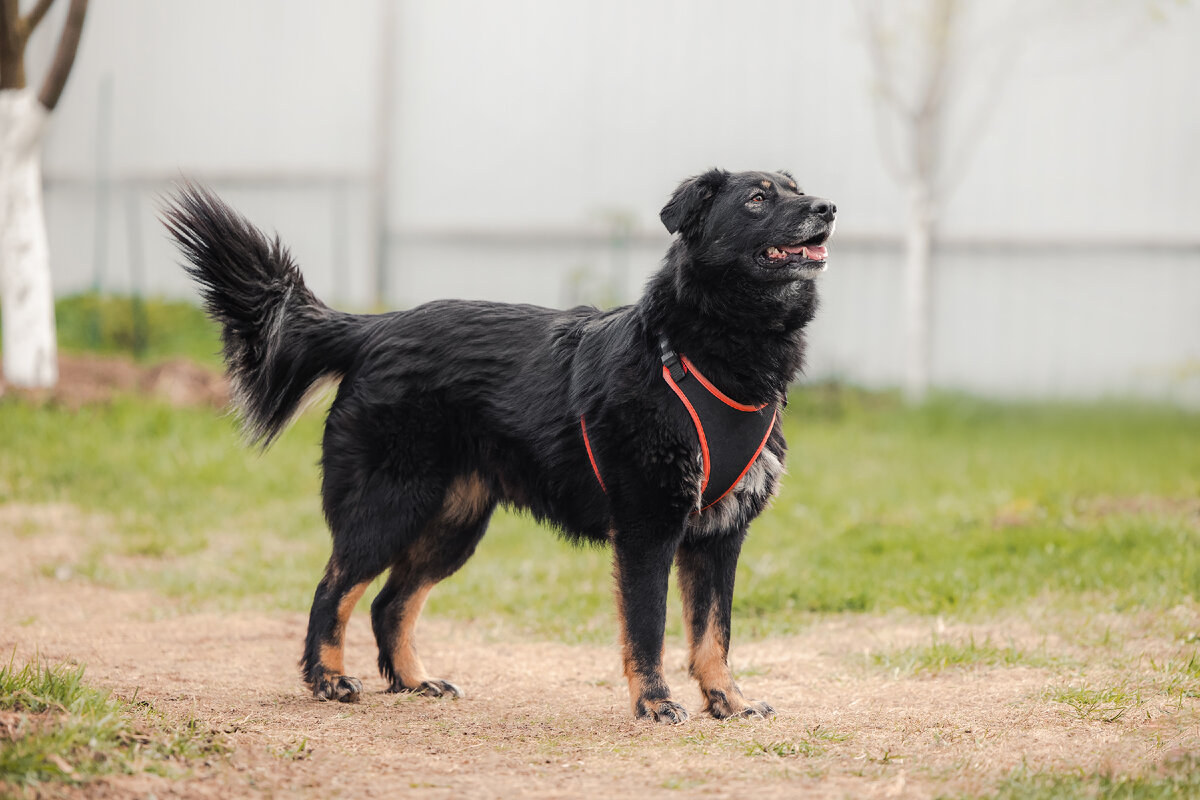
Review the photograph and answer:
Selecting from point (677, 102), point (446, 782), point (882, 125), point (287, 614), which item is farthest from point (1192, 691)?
point (677, 102)

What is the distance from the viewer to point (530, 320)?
4246 millimetres

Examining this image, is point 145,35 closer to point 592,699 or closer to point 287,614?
point 287,614

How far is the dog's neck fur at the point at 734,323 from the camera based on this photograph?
382 centimetres

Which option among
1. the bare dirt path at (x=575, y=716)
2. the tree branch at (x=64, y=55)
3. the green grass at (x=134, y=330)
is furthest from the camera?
the green grass at (x=134, y=330)

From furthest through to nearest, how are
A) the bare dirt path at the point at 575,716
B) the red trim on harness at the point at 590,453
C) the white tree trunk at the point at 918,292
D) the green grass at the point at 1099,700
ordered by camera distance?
1. the white tree trunk at the point at 918,292
2. the red trim on harness at the point at 590,453
3. the green grass at the point at 1099,700
4. the bare dirt path at the point at 575,716

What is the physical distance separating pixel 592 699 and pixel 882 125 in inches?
314

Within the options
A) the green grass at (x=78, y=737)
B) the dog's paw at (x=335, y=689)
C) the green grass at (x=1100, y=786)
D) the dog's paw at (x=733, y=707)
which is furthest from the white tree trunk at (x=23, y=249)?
the green grass at (x=1100, y=786)

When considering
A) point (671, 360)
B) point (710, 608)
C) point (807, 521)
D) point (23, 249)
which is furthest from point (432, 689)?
point (23, 249)

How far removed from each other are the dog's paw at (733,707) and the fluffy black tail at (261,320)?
5.87 ft

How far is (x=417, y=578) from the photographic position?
14.1 ft

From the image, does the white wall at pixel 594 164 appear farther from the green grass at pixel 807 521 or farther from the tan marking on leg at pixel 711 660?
the tan marking on leg at pixel 711 660

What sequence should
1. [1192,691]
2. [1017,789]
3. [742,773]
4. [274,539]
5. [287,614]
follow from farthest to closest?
[274,539], [287,614], [1192,691], [742,773], [1017,789]

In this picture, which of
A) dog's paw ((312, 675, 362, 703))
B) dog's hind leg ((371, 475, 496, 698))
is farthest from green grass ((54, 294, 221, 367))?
dog's paw ((312, 675, 362, 703))

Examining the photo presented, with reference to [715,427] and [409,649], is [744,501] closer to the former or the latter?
[715,427]
